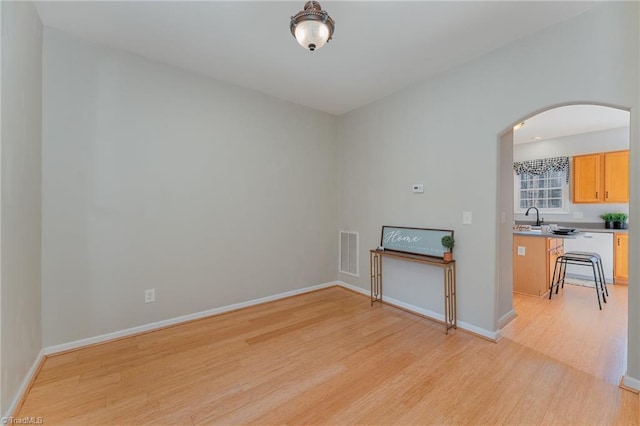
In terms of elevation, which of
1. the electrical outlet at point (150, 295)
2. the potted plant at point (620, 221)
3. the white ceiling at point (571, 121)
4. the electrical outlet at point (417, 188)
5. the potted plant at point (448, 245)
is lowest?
the electrical outlet at point (150, 295)

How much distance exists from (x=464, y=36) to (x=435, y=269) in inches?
88.4

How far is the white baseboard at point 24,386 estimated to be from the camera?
5.08ft

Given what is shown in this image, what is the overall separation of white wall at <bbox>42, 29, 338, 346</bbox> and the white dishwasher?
4580mm

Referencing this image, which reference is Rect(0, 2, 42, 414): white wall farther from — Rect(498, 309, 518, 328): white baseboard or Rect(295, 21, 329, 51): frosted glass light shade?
Rect(498, 309, 518, 328): white baseboard

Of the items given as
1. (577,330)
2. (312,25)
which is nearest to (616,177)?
(577,330)

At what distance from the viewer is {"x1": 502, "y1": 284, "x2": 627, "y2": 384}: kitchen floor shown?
84.0 inches

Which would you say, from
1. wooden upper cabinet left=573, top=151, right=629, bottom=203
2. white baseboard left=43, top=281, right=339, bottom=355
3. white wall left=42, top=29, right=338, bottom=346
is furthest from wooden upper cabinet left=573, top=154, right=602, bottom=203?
white baseboard left=43, top=281, right=339, bottom=355

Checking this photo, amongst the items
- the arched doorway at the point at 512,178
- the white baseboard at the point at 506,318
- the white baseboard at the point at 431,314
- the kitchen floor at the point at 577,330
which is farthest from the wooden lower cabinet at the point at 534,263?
the white baseboard at the point at 431,314

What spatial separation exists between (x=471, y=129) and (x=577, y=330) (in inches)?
88.4

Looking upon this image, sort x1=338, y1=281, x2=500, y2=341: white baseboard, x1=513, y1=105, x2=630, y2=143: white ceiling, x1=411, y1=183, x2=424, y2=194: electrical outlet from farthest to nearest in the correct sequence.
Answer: x1=513, y1=105, x2=630, y2=143: white ceiling → x1=411, y1=183, x2=424, y2=194: electrical outlet → x1=338, y1=281, x2=500, y2=341: white baseboard

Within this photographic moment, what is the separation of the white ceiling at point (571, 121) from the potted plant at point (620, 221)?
60.5 inches

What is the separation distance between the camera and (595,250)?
14.8ft

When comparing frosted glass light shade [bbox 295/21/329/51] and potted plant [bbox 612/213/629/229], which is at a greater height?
frosted glass light shade [bbox 295/21/329/51]

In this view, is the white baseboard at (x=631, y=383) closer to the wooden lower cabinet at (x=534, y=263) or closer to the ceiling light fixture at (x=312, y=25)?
the wooden lower cabinet at (x=534, y=263)
